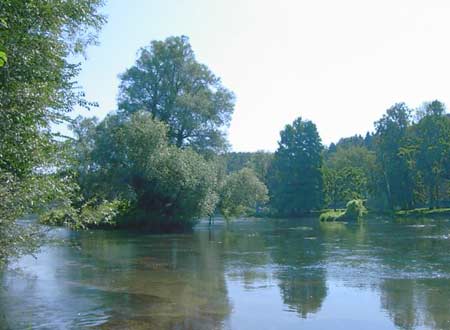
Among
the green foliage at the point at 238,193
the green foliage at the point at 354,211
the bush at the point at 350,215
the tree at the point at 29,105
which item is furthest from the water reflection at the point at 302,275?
the green foliage at the point at 354,211

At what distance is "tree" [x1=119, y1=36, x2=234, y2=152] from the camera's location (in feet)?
165

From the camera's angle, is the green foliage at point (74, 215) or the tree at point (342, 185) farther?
the tree at point (342, 185)

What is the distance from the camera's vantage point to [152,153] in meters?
42.4

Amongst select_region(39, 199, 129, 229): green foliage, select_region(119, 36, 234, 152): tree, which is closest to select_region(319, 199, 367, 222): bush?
select_region(119, 36, 234, 152): tree

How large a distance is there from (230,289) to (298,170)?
7542 centimetres

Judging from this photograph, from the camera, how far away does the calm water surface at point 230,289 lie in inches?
495

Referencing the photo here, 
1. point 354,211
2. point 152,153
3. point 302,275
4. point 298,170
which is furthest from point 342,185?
point 302,275

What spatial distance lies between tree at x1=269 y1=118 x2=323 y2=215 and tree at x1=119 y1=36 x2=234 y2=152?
40242 millimetres

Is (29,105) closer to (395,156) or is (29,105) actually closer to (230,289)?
(230,289)

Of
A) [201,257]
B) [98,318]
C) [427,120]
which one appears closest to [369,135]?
[427,120]

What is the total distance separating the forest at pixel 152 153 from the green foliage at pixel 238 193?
0.14 m

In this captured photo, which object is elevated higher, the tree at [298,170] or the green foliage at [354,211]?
the tree at [298,170]

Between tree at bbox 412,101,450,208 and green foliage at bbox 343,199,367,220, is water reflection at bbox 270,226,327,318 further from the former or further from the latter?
tree at bbox 412,101,450,208

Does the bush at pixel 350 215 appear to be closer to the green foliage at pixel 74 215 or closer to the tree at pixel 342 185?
the tree at pixel 342 185
